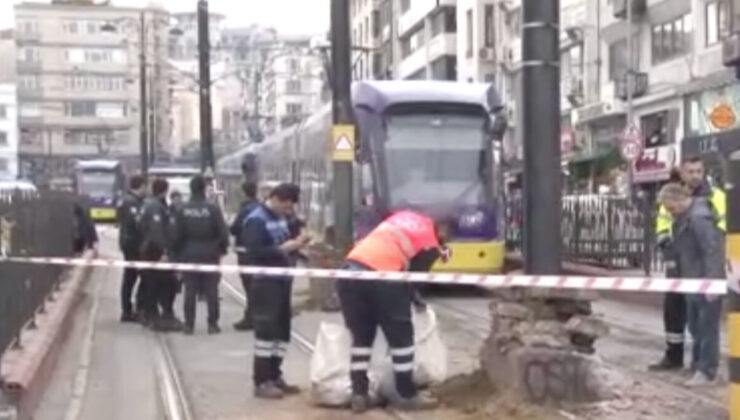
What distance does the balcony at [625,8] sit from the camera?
48.2 m

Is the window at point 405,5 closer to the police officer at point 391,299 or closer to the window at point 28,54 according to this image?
the window at point 28,54

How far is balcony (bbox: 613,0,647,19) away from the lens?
158 ft

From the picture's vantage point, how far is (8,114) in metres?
118

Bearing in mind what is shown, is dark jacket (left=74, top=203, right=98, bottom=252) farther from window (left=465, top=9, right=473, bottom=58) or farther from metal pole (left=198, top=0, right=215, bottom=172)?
window (left=465, top=9, right=473, bottom=58)

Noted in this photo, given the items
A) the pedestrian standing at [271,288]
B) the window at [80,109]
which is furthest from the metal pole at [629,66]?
the window at [80,109]

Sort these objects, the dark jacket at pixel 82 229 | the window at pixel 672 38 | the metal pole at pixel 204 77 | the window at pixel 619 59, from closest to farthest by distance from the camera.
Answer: the dark jacket at pixel 82 229 → the metal pole at pixel 204 77 → the window at pixel 672 38 → the window at pixel 619 59

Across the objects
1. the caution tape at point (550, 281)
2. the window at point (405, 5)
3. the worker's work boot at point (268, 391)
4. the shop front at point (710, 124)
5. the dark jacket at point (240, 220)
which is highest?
the window at point (405, 5)

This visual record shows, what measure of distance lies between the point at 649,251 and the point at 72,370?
1095cm

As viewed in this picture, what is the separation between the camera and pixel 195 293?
1842 cm

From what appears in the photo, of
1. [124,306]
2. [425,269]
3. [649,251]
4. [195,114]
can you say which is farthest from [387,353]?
[195,114]

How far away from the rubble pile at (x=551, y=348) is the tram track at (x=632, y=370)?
2.72 ft

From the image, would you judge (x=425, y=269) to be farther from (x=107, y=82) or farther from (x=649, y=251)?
(x=107, y=82)

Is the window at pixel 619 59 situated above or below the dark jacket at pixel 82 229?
above

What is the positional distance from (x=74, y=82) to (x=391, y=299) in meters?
124
